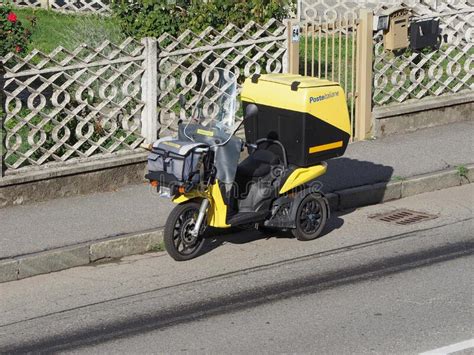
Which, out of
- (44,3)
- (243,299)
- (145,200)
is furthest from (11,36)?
(44,3)

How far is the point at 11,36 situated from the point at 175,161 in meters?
5.39

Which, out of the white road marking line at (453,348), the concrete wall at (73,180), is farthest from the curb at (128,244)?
the white road marking line at (453,348)

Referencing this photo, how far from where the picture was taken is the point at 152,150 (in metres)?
9.65

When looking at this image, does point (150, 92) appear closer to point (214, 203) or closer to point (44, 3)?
point (214, 203)

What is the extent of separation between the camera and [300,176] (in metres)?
10.3

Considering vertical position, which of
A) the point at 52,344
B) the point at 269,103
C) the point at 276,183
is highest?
the point at 269,103

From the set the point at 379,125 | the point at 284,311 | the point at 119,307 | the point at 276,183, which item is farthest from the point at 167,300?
the point at 379,125

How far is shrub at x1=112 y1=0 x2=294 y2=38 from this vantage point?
45.0 feet

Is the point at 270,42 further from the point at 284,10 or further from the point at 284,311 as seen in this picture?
the point at 284,311

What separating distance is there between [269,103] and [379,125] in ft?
12.1

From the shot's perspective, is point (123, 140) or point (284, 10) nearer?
point (123, 140)

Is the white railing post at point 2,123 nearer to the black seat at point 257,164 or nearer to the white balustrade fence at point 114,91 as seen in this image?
the white balustrade fence at point 114,91

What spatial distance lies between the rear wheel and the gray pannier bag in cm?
127

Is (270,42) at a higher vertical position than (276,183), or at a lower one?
higher
